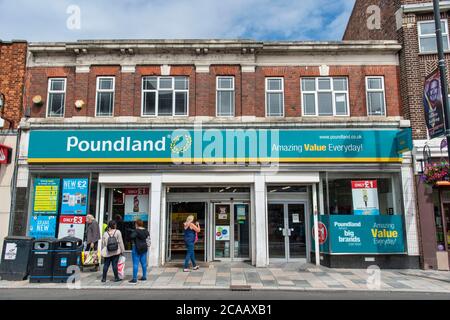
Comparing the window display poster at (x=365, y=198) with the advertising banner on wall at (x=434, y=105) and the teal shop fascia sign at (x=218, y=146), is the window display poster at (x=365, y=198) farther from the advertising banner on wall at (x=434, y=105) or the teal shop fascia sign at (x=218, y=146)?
the advertising banner on wall at (x=434, y=105)

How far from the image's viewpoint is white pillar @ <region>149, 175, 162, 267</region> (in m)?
12.4

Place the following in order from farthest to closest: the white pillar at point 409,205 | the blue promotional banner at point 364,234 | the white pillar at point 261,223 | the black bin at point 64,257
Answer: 1. the white pillar at point 261,223
2. the white pillar at point 409,205
3. the blue promotional banner at point 364,234
4. the black bin at point 64,257

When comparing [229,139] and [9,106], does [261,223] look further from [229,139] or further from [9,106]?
[9,106]

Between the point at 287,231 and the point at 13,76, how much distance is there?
12191 millimetres

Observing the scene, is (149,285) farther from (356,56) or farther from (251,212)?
(356,56)

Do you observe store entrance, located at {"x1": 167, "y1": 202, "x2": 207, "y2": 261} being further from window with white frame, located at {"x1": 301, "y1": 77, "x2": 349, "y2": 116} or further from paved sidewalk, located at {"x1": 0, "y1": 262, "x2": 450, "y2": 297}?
window with white frame, located at {"x1": 301, "y1": 77, "x2": 349, "y2": 116}

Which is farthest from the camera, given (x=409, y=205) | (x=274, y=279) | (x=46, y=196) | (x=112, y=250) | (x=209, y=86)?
(x=209, y=86)

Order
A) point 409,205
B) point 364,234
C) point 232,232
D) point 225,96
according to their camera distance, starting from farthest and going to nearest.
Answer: point 225,96 < point 232,232 < point 409,205 < point 364,234

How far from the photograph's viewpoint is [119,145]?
42.1ft

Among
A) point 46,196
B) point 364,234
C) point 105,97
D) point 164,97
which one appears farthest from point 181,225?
point 364,234

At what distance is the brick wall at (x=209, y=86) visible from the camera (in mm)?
13359

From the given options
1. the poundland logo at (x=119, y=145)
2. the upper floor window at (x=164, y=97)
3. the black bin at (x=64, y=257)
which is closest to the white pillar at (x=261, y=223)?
the poundland logo at (x=119, y=145)

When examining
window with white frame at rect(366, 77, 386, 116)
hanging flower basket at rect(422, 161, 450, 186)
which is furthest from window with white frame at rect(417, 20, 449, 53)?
hanging flower basket at rect(422, 161, 450, 186)

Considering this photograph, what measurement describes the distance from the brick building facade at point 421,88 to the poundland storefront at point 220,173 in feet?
1.90
